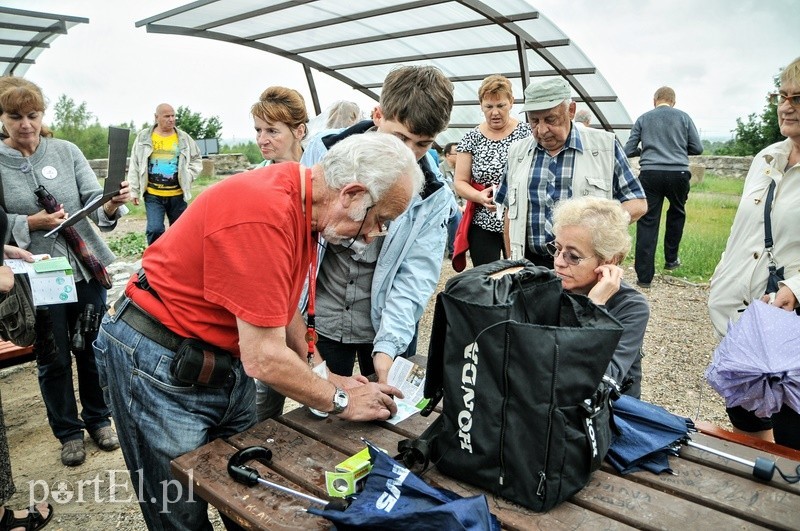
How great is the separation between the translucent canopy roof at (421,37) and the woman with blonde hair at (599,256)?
646 centimetres

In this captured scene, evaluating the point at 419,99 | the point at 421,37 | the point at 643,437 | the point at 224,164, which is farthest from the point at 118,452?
the point at 224,164

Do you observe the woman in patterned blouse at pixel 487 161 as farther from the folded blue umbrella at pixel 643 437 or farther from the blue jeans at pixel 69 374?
the blue jeans at pixel 69 374

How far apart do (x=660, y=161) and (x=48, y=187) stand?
630 centimetres

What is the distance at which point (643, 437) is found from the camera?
67.6 inches

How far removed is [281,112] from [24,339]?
1.76m

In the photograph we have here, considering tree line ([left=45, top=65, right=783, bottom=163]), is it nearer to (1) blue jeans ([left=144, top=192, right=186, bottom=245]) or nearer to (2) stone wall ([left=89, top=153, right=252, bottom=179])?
(2) stone wall ([left=89, top=153, right=252, bottom=179])

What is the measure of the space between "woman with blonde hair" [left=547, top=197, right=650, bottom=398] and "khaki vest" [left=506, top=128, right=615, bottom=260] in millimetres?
882

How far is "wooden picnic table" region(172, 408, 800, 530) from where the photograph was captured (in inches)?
55.7

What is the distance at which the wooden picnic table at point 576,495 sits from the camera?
142 cm

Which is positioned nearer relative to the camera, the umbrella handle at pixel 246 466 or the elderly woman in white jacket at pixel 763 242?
the umbrella handle at pixel 246 466

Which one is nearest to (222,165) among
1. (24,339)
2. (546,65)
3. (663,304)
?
(546,65)

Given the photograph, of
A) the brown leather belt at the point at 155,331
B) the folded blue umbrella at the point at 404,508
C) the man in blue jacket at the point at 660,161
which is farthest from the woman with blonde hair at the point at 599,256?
the man in blue jacket at the point at 660,161

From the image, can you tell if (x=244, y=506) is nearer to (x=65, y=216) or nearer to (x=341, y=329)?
(x=341, y=329)

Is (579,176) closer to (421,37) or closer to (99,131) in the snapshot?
(421,37)
